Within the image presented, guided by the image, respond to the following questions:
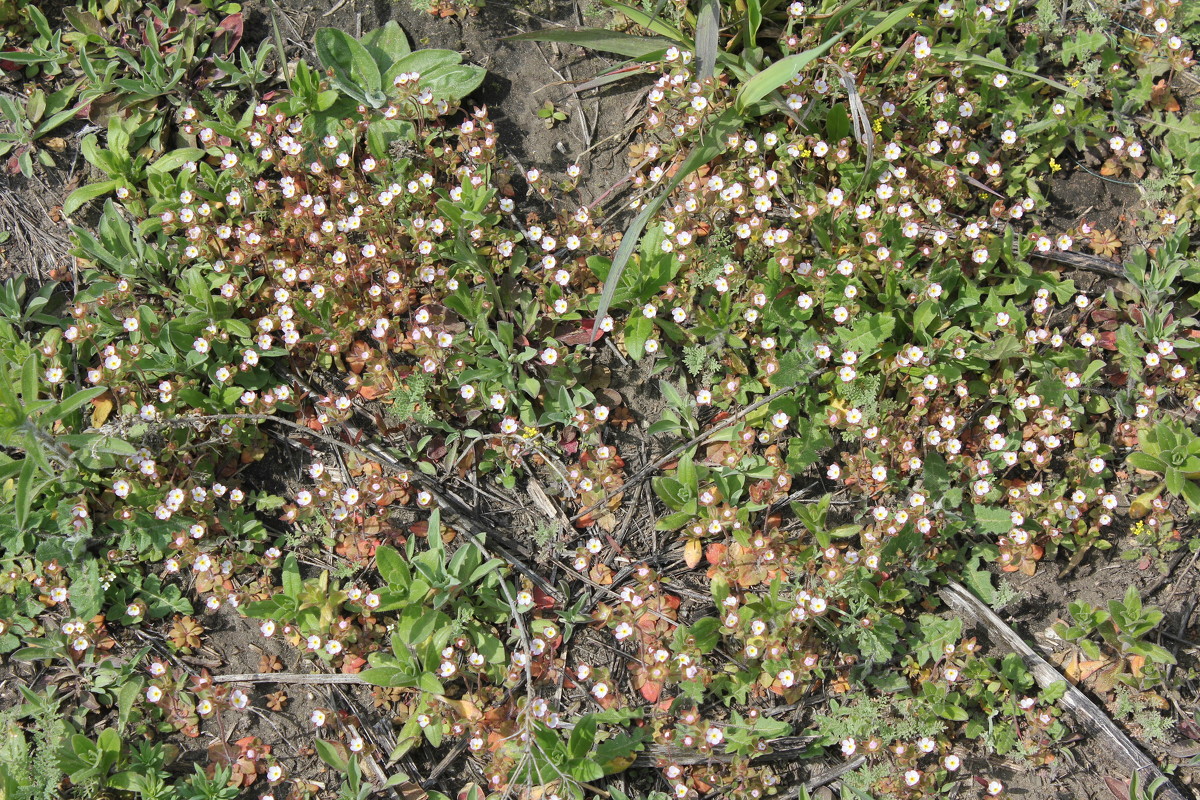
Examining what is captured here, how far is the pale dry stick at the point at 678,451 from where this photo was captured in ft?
14.2

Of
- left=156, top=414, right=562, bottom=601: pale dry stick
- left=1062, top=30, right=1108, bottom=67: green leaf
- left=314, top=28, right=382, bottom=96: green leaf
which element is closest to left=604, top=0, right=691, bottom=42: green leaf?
left=314, top=28, right=382, bottom=96: green leaf

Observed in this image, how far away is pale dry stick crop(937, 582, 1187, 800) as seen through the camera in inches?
161

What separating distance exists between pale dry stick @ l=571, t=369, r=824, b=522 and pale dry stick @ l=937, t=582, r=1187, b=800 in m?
1.29

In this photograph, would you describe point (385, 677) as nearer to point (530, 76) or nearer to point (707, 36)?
→ point (530, 76)

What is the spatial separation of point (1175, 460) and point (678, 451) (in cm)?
243

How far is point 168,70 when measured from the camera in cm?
469

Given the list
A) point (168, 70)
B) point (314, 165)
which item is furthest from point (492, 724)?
point (168, 70)

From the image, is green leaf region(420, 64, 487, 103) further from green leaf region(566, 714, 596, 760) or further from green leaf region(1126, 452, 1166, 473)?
green leaf region(1126, 452, 1166, 473)

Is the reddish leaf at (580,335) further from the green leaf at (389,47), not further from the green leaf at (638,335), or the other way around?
the green leaf at (389,47)

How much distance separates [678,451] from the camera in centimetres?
437

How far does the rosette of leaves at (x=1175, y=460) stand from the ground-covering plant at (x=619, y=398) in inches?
1.2

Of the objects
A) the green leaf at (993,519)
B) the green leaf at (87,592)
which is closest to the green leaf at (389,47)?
the green leaf at (87,592)

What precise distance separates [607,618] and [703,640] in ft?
1.57

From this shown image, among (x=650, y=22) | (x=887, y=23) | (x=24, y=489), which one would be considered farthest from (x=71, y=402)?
(x=887, y=23)
